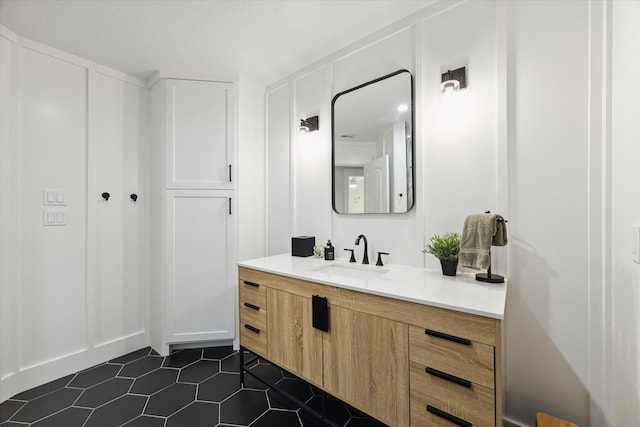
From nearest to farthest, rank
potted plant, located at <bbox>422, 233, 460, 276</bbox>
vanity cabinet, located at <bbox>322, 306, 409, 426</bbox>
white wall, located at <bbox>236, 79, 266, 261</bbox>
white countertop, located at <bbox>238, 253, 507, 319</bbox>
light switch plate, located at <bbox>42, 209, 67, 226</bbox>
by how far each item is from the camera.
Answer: white countertop, located at <bbox>238, 253, 507, 319</bbox> → vanity cabinet, located at <bbox>322, 306, 409, 426</bbox> → potted plant, located at <bbox>422, 233, 460, 276</bbox> → light switch plate, located at <bbox>42, 209, 67, 226</bbox> → white wall, located at <bbox>236, 79, 266, 261</bbox>

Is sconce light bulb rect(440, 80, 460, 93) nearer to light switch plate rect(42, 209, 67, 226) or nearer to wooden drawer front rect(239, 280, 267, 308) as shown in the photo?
wooden drawer front rect(239, 280, 267, 308)

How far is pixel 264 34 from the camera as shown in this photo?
6.50 ft

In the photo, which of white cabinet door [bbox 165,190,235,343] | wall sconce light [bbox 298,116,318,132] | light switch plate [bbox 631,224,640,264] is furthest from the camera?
white cabinet door [bbox 165,190,235,343]

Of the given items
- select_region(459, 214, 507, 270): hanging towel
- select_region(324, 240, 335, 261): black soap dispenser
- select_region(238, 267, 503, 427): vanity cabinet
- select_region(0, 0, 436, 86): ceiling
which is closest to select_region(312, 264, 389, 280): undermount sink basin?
select_region(324, 240, 335, 261): black soap dispenser

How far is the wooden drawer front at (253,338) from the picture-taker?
6.02ft

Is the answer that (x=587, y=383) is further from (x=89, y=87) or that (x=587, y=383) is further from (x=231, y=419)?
(x=89, y=87)

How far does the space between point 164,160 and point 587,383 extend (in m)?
3.19

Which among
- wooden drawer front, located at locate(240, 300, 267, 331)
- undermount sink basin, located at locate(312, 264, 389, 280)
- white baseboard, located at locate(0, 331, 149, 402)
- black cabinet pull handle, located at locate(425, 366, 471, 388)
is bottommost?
white baseboard, located at locate(0, 331, 149, 402)

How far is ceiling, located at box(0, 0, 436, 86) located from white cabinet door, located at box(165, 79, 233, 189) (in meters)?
0.20

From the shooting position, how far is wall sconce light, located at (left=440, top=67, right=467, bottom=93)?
1535 millimetres

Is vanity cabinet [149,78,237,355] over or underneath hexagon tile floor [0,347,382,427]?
over

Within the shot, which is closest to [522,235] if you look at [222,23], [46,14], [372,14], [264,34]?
[372,14]

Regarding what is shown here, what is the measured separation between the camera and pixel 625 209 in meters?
1.06

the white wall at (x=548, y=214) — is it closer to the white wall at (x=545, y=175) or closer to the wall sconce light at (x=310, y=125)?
the white wall at (x=545, y=175)
